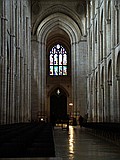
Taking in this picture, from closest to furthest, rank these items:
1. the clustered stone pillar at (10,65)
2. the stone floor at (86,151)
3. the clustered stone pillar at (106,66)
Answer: the stone floor at (86,151) < the clustered stone pillar at (10,65) < the clustered stone pillar at (106,66)

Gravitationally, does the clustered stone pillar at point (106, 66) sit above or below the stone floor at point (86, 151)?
above

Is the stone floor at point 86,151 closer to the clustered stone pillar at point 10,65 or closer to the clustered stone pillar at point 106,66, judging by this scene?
the clustered stone pillar at point 10,65

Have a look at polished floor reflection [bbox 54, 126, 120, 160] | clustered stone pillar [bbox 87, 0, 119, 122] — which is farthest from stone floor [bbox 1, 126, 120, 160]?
clustered stone pillar [bbox 87, 0, 119, 122]

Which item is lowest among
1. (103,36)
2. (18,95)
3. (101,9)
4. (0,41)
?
(18,95)

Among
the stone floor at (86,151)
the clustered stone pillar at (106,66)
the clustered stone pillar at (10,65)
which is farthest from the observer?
the clustered stone pillar at (106,66)

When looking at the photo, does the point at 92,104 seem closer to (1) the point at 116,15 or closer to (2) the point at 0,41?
(1) the point at 116,15

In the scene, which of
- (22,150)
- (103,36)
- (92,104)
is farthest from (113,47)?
(22,150)

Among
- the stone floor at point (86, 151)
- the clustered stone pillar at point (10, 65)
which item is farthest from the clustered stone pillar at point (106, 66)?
the stone floor at point (86, 151)

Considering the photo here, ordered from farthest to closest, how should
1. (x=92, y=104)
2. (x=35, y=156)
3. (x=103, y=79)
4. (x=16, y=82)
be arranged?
(x=92, y=104) < (x=103, y=79) < (x=16, y=82) < (x=35, y=156)

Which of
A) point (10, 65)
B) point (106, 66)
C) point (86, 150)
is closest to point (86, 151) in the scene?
point (86, 150)

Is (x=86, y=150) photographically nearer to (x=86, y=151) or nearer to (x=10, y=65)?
(x=86, y=151)

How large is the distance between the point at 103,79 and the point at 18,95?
31.9 feet

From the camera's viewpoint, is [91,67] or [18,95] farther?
[91,67]

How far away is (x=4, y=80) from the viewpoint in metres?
27.2
